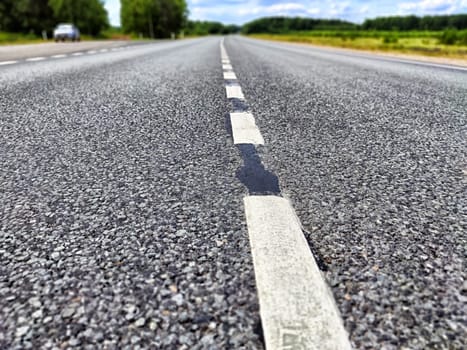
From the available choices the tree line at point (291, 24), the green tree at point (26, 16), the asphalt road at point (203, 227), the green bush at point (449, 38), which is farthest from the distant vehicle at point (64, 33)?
the tree line at point (291, 24)

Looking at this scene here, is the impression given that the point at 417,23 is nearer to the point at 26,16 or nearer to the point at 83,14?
the point at 83,14

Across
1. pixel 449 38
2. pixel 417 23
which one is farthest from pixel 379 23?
pixel 449 38

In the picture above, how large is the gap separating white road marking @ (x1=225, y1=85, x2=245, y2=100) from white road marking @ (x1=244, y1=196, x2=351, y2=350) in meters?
2.59

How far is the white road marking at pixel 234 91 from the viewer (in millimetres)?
3611

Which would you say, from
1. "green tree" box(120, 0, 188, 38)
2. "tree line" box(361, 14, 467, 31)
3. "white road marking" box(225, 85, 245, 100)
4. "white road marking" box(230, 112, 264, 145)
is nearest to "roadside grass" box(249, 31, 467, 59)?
"white road marking" box(225, 85, 245, 100)

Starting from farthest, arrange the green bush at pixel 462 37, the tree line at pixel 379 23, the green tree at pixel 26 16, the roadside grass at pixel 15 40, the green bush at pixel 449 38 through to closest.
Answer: the tree line at pixel 379 23 < the green tree at pixel 26 16 < the roadside grass at pixel 15 40 < the green bush at pixel 449 38 < the green bush at pixel 462 37

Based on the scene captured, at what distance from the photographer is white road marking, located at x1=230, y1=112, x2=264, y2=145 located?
83.4 inches

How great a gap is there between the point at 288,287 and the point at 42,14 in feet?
222

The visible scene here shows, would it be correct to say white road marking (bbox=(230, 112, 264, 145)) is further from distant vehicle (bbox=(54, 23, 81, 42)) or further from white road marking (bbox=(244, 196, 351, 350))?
distant vehicle (bbox=(54, 23, 81, 42))

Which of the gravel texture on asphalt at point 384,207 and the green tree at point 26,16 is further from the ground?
the green tree at point 26,16

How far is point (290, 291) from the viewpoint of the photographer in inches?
32.1

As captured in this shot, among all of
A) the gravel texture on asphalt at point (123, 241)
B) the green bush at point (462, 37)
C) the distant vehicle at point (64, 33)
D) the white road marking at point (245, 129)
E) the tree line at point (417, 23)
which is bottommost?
the gravel texture on asphalt at point (123, 241)

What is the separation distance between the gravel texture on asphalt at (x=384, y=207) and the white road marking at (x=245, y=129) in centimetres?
7

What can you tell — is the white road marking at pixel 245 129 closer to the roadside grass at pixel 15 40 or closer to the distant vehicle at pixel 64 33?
the roadside grass at pixel 15 40
